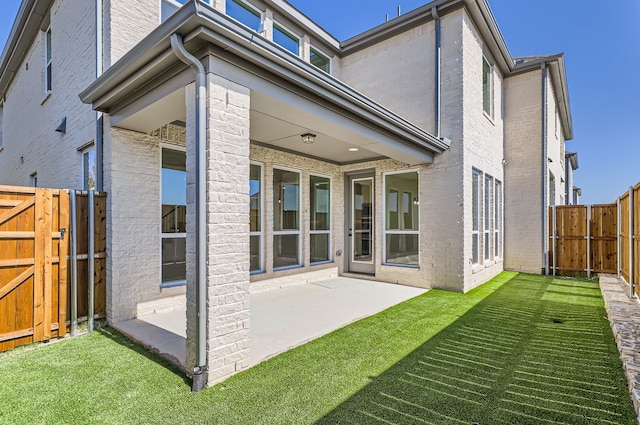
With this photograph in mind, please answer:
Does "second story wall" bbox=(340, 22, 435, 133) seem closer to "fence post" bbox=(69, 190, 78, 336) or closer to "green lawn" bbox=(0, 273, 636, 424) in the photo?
"green lawn" bbox=(0, 273, 636, 424)

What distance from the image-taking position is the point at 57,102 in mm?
6184

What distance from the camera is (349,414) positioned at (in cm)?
241

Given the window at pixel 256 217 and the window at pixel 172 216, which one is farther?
the window at pixel 256 217

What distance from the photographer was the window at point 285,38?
25.7ft

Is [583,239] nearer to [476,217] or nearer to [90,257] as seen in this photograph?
[476,217]

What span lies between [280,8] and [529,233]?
30.0 ft

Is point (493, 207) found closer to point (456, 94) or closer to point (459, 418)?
point (456, 94)

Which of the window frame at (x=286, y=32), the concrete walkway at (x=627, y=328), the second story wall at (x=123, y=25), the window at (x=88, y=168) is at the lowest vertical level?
the concrete walkway at (x=627, y=328)

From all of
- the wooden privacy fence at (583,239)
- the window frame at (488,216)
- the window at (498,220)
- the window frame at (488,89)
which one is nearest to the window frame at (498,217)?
the window at (498,220)

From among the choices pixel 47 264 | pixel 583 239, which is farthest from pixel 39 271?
pixel 583 239

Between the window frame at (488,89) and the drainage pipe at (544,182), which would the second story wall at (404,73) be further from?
the drainage pipe at (544,182)

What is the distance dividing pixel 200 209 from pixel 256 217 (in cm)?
385

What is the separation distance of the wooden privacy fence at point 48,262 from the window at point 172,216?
828mm

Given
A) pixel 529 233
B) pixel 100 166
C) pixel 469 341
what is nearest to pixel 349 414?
pixel 469 341
